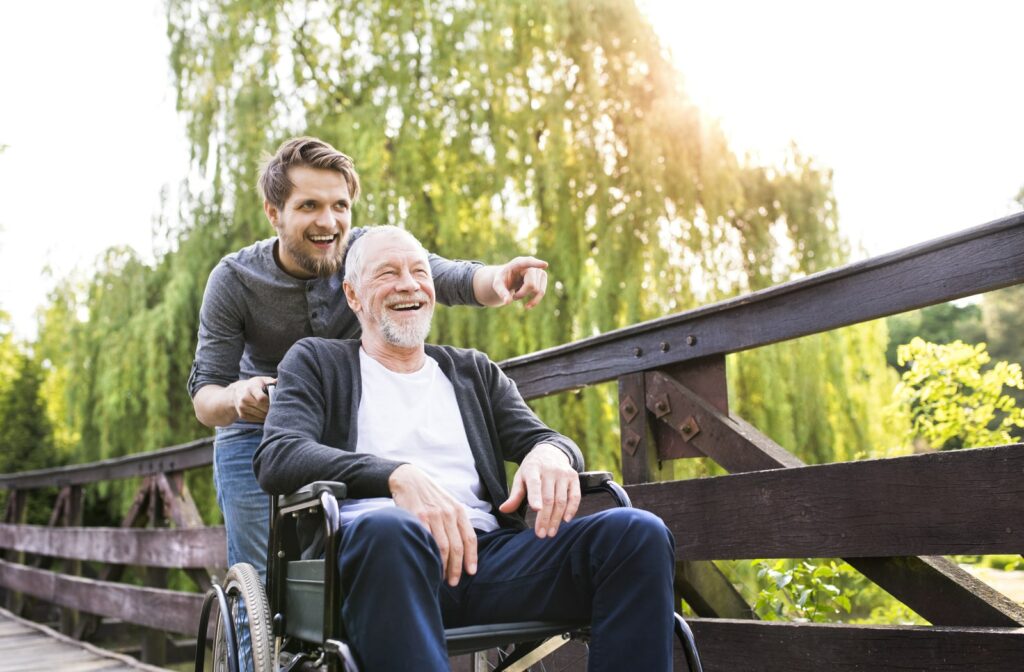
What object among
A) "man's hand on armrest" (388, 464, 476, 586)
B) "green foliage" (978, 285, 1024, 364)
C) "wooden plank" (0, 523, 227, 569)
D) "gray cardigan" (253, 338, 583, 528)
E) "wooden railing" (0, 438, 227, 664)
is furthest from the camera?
"green foliage" (978, 285, 1024, 364)

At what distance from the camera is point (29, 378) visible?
10.5 metres

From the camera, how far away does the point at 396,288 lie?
72.7 inches

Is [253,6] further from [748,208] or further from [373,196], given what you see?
[748,208]

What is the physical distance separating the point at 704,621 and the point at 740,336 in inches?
25.3

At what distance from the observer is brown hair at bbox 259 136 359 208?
2.15 m

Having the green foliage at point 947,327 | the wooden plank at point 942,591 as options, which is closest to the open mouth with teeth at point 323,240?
the wooden plank at point 942,591

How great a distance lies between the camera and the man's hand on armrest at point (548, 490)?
5.22 ft

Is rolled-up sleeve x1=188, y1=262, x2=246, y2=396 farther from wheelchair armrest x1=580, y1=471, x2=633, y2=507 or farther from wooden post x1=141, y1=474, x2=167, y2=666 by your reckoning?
wooden post x1=141, y1=474, x2=167, y2=666

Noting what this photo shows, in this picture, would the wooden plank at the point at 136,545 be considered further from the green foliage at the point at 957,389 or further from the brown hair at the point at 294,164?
the green foliage at the point at 957,389

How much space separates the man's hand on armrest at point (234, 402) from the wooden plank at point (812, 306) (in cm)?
95

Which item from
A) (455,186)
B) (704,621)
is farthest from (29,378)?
(704,621)

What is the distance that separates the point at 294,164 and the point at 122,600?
3614 millimetres

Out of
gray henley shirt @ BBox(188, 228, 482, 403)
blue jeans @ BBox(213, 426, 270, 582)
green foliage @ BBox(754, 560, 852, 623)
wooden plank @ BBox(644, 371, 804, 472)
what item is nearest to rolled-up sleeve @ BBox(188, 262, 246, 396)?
gray henley shirt @ BBox(188, 228, 482, 403)

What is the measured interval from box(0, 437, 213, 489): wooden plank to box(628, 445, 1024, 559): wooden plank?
6.87 ft
